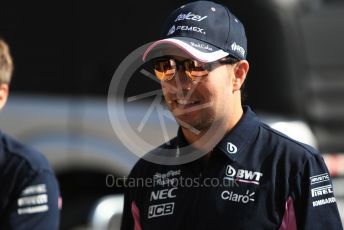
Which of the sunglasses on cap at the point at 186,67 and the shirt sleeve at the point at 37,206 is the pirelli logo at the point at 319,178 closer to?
the sunglasses on cap at the point at 186,67

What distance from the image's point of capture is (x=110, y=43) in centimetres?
675

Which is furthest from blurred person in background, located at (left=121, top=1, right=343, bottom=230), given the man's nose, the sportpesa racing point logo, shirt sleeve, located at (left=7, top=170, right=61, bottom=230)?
the sportpesa racing point logo

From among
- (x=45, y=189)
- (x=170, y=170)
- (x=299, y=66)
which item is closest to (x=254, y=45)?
(x=299, y=66)

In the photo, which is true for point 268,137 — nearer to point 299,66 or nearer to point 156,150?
point 156,150

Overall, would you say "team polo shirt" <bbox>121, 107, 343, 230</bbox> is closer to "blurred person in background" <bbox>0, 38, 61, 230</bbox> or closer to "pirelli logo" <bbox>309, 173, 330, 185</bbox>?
"pirelli logo" <bbox>309, 173, 330, 185</bbox>

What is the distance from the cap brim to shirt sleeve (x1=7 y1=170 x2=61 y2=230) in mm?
1006

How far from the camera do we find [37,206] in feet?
12.8

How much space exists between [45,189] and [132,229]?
664mm

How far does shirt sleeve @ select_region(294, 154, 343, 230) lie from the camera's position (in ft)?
9.74

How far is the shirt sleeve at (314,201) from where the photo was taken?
297 centimetres

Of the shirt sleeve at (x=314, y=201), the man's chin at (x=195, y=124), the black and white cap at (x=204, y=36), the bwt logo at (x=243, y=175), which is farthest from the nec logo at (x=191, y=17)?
the shirt sleeve at (x=314, y=201)

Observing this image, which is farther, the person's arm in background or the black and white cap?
the person's arm in background

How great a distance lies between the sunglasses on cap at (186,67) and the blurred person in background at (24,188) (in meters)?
0.95

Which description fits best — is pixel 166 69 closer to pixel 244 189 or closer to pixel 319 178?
pixel 244 189
